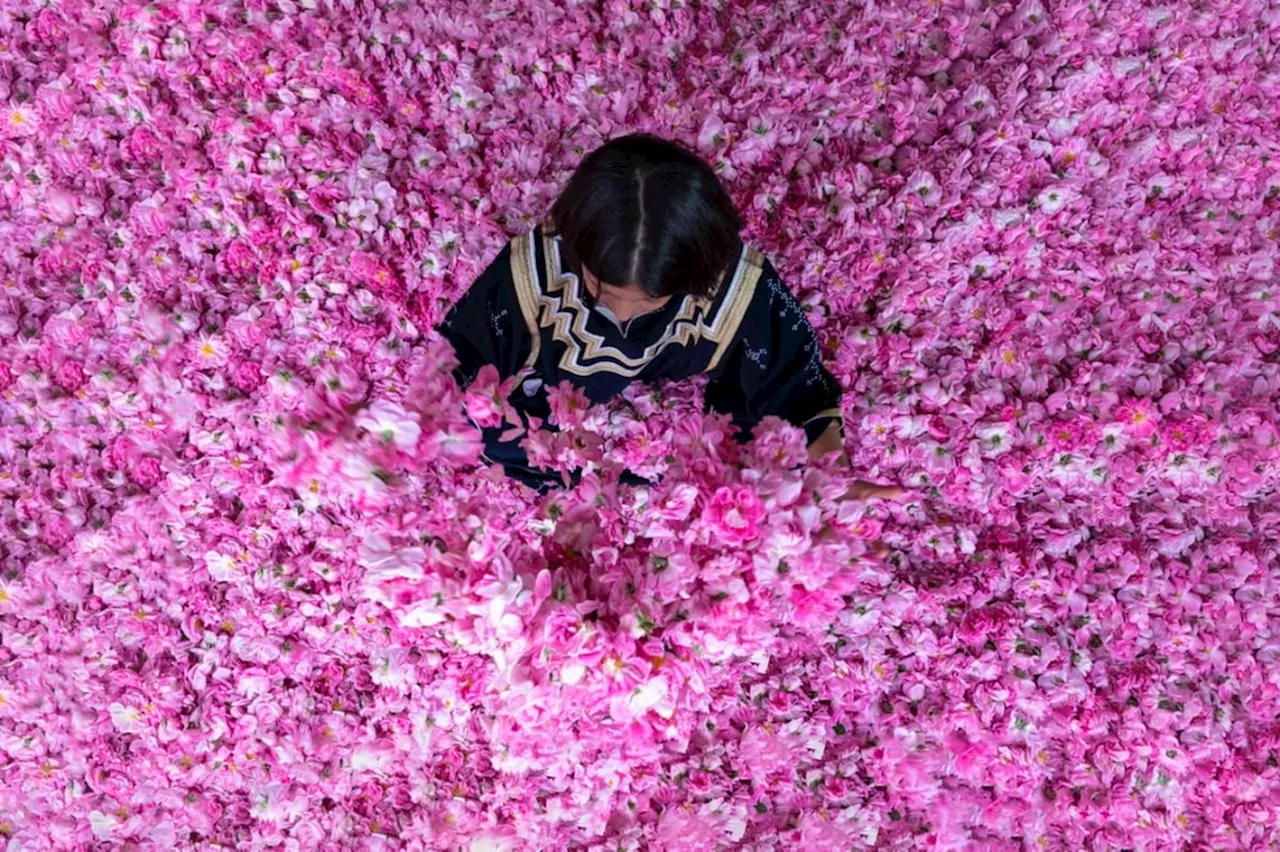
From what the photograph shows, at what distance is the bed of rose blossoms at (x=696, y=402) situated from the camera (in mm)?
1832

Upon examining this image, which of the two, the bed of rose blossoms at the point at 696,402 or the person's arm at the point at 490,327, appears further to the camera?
the bed of rose blossoms at the point at 696,402

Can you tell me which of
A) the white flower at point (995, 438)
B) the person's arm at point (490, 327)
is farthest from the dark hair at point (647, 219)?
the white flower at point (995, 438)

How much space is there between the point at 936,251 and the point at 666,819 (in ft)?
4.59

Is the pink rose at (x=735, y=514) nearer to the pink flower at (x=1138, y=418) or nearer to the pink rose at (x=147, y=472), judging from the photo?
the pink flower at (x=1138, y=418)

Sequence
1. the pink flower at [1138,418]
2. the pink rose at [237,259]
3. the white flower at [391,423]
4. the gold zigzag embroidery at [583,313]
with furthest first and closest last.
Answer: the pink rose at [237,259] < the pink flower at [1138,418] < the gold zigzag embroidery at [583,313] < the white flower at [391,423]

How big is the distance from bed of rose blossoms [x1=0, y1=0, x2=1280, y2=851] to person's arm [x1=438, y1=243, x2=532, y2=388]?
0.39 metres

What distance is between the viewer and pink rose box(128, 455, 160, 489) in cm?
189

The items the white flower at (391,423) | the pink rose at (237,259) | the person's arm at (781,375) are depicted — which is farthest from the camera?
the pink rose at (237,259)

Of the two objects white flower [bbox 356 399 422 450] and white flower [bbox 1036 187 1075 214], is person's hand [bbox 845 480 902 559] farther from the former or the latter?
white flower [bbox 1036 187 1075 214]

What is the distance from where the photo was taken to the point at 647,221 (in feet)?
3.49

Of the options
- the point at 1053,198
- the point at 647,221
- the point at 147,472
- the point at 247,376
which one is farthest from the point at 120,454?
the point at 1053,198

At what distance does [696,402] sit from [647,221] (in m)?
0.86

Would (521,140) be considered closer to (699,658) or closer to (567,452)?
(567,452)

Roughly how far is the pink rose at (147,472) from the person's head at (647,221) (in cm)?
129
